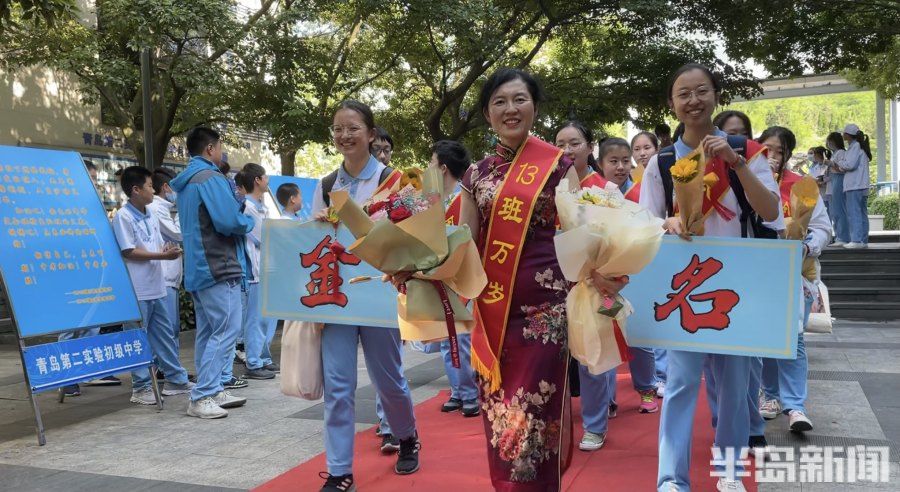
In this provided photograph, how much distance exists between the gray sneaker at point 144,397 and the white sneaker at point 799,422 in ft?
14.2

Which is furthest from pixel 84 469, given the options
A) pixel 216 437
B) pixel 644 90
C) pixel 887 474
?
pixel 644 90

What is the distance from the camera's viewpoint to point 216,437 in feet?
15.4

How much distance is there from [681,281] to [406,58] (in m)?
11.6

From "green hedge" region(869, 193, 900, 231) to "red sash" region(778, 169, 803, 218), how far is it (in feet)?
53.8

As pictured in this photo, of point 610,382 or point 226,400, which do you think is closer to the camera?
point 610,382

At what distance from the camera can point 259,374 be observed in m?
6.70

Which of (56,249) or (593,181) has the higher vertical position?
(593,181)

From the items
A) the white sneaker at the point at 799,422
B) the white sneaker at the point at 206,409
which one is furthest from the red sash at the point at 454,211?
the white sneaker at the point at 206,409

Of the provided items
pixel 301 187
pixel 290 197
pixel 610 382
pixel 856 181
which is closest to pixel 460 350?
pixel 610 382

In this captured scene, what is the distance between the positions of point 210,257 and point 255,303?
68.0 inches

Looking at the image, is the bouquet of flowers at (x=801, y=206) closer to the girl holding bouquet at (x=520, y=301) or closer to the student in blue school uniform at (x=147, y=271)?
the girl holding bouquet at (x=520, y=301)

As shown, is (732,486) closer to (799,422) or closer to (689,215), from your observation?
(689,215)

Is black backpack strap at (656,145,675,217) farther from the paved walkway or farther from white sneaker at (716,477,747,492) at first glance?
the paved walkway

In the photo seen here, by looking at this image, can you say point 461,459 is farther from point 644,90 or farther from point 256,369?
point 644,90
